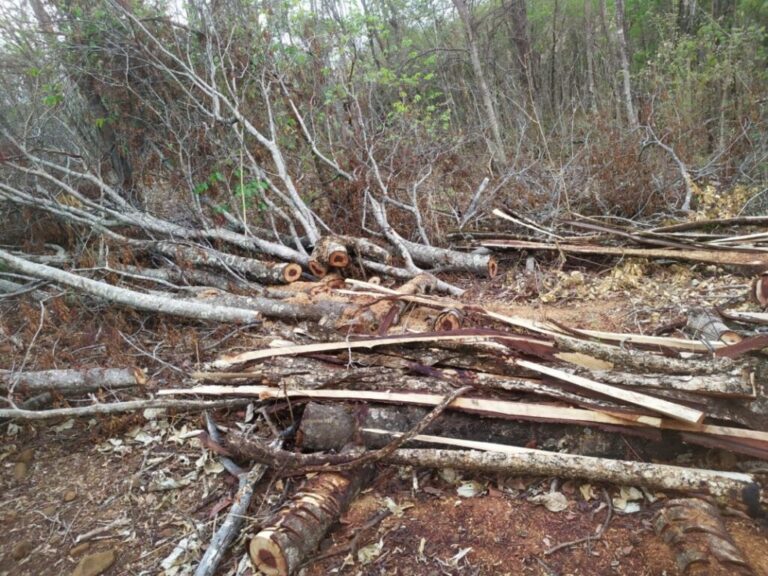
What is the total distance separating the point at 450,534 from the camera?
2189 millimetres

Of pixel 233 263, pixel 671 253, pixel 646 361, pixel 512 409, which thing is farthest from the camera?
pixel 233 263

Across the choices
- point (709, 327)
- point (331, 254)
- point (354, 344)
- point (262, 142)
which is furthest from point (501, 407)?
point (262, 142)

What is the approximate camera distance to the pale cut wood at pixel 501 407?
2.19m

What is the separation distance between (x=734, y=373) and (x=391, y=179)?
5081mm

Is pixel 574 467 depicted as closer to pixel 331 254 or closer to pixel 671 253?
pixel 671 253

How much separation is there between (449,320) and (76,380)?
113 inches

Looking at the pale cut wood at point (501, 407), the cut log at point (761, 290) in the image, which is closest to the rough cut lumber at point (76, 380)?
the pale cut wood at point (501, 407)

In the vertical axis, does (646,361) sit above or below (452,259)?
below

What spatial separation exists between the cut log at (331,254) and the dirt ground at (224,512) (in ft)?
5.35

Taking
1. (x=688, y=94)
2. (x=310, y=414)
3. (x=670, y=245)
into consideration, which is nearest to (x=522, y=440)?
(x=310, y=414)

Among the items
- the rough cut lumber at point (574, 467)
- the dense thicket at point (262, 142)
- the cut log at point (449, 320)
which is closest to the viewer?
the rough cut lumber at point (574, 467)

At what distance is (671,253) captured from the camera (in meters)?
4.49

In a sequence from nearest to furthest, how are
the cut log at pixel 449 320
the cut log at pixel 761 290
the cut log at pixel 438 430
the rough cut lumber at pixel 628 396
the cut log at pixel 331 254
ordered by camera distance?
the rough cut lumber at pixel 628 396, the cut log at pixel 438 430, the cut log at pixel 761 290, the cut log at pixel 449 320, the cut log at pixel 331 254

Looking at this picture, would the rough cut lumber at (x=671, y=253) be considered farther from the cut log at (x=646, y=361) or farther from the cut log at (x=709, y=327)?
the cut log at (x=646, y=361)
